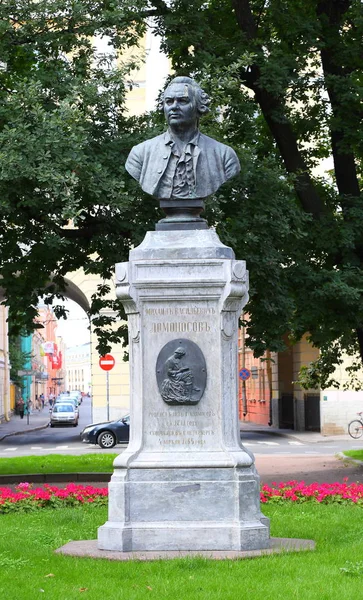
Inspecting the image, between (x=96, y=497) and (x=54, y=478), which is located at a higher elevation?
(x=96, y=497)

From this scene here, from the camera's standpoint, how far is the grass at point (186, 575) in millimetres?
7723

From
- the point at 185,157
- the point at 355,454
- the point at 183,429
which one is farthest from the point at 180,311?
the point at 355,454

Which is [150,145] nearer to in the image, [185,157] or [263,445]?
[185,157]

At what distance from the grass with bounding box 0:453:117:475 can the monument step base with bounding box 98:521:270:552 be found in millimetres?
11856

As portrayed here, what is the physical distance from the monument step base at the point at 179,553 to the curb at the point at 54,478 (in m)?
10.7

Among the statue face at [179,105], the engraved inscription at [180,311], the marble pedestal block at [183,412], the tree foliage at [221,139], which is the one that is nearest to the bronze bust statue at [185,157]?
the statue face at [179,105]

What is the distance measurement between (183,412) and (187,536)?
1.07 metres

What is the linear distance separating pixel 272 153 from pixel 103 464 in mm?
7448

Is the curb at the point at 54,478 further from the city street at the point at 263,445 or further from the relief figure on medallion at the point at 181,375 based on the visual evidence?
the relief figure on medallion at the point at 181,375

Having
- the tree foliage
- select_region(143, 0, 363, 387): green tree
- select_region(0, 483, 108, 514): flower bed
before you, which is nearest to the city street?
select_region(143, 0, 363, 387): green tree

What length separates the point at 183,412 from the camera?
9.84 meters

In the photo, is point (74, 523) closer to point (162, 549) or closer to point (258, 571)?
point (162, 549)

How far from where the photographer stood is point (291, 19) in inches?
797

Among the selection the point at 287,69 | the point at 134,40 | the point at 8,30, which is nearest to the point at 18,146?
the point at 8,30
